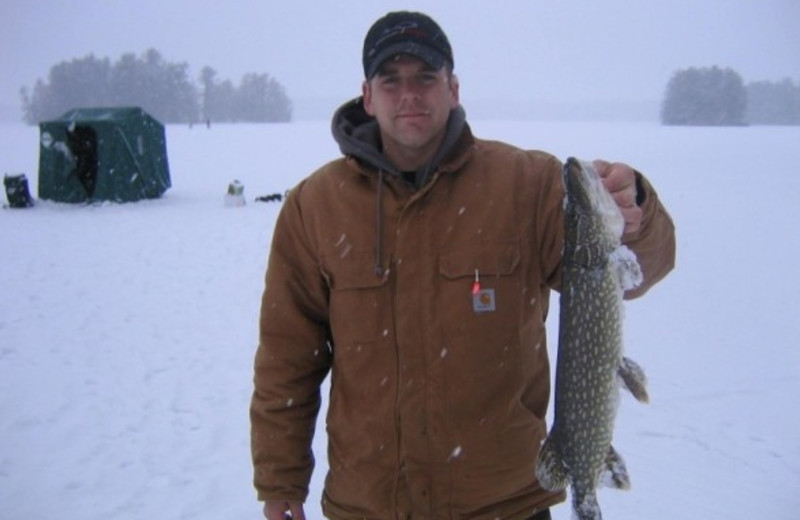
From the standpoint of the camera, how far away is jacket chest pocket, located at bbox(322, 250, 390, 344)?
7.04 feet

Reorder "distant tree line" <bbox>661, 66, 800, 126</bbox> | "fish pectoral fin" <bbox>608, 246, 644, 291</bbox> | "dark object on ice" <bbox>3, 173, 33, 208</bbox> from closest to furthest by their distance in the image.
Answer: "fish pectoral fin" <bbox>608, 246, 644, 291</bbox> → "dark object on ice" <bbox>3, 173, 33, 208</bbox> → "distant tree line" <bbox>661, 66, 800, 126</bbox>

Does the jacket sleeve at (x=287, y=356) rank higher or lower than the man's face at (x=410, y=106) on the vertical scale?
lower

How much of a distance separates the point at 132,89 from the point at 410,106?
3860 inches

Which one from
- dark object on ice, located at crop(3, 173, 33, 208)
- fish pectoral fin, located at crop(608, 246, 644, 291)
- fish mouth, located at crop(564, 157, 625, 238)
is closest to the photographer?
fish mouth, located at crop(564, 157, 625, 238)

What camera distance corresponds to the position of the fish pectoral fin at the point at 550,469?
2105mm

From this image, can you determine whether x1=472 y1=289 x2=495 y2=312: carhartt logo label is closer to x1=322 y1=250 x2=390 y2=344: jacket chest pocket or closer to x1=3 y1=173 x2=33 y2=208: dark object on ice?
x1=322 y1=250 x2=390 y2=344: jacket chest pocket

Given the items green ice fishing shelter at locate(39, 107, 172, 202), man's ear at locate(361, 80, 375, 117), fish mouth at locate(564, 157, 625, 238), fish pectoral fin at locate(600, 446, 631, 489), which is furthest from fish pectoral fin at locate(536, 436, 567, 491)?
green ice fishing shelter at locate(39, 107, 172, 202)

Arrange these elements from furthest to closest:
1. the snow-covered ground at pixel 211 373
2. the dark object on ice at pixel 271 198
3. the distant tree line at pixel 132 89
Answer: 1. the distant tree line at pixel 132 89
2. the dark object on ice at pixel 271 198
3. the snow-covered ground at pixel 211 373

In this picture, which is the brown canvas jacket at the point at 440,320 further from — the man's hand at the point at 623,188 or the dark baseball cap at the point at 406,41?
the dark baseball cap at the point at 406,41

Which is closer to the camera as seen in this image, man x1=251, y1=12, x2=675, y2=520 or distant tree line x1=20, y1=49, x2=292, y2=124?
man x1=251, y1=12, x2=675, y2=520

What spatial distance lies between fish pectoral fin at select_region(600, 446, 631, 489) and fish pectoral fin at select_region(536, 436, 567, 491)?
203 mm

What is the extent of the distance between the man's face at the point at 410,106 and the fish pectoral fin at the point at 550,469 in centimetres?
116

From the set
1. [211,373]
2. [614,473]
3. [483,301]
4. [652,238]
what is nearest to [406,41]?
[483,301]

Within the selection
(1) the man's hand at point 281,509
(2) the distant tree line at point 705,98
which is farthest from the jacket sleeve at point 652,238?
(2) the distant tree line at point 705,98
